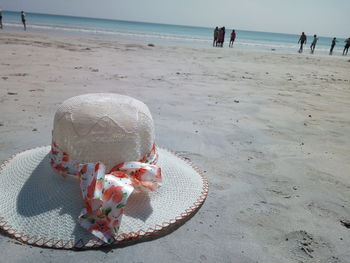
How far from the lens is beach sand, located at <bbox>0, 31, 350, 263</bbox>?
5.49 ft

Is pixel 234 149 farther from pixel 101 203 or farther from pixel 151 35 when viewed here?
pixel 151 35

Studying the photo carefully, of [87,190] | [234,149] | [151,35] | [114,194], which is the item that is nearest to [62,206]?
[87,190]

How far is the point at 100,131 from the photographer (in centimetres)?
165

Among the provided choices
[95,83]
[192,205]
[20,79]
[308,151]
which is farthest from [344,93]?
[20,79]

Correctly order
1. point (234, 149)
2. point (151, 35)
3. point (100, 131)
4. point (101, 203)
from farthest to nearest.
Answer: point (151, 35)
point (234, 149)
point (100, 131)
point (101, 203)

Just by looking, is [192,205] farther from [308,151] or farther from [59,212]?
[308,151]

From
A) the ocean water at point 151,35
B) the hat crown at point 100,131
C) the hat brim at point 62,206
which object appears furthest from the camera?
A: the ocean water at point 151,35

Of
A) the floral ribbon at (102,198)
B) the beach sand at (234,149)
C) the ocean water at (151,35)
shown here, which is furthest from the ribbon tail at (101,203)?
the ocean water at (151,35)

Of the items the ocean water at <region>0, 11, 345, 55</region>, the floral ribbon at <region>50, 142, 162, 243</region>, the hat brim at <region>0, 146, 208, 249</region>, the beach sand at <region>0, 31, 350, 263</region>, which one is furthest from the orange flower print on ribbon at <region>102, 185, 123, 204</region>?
the ocean water at <region>0, 11, 345, 55</region>

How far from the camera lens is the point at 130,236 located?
157 cm

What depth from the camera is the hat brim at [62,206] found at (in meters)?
1.52

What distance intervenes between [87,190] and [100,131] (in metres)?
0.35

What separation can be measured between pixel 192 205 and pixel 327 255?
87 cm

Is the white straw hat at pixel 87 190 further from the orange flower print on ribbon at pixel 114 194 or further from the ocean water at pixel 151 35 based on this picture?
the ocean water at pixel 151 35
